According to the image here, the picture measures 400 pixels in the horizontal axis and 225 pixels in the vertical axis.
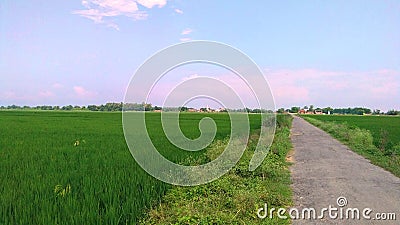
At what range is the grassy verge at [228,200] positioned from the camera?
188 inches

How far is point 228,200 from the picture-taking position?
5660mm

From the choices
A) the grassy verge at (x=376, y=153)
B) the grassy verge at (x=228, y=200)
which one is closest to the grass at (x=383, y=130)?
the grassy verge at (x=376, y=153)

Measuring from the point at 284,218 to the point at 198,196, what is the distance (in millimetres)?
1583

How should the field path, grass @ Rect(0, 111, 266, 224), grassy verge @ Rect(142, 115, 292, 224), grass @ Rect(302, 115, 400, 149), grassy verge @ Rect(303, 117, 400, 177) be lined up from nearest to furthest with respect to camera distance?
1. grass @ Rect(0, 111, 266, 224)
2. grassy verge @ Rect(142, 115, 292, 224)
3. the field path
4. grassy verge @ Rect(303, 117, 400, 177)
5. grass @ Rect(302, 115, 400, 149)

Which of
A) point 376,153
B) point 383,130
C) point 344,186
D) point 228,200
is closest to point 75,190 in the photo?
point 228,200

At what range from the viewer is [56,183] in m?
5.98

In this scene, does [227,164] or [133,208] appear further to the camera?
[227,164]

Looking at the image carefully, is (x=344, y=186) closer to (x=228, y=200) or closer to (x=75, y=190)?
(x=228, y=200)

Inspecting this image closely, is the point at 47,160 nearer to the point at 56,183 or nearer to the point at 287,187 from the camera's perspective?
the point at 56,183

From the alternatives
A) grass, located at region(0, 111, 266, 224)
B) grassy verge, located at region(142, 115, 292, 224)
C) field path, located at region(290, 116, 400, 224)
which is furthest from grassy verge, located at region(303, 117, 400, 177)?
grass, located at region(0, 111, 266, 224)

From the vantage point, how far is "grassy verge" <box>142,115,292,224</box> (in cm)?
478

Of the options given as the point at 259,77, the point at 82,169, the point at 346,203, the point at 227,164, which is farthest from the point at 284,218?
the point at 82,169

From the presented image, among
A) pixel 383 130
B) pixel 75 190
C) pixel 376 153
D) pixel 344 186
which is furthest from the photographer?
pixel 383 130

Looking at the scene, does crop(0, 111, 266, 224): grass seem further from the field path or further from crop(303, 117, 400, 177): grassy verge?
crop(303, 117, 400, 177): grassy verge
